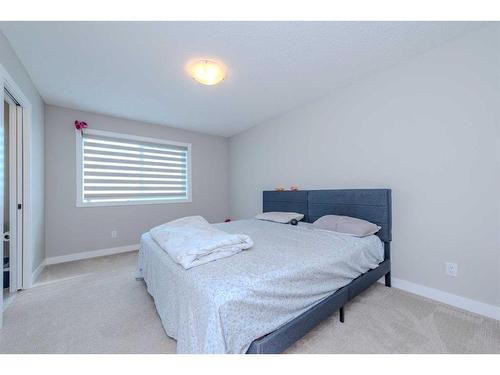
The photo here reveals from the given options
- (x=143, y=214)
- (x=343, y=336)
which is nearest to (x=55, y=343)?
(x=343, y=336)

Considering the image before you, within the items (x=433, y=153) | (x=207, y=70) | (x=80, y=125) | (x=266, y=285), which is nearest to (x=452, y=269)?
(x=433, y=153)

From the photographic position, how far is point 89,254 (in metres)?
3.32

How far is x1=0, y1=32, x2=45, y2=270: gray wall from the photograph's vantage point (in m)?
2.03

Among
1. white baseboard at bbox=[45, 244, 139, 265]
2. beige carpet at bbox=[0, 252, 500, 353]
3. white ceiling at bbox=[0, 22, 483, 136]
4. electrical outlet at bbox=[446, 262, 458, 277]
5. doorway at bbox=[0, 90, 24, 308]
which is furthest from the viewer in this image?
white baseboard at bbox=[45, 244, 139, 265]

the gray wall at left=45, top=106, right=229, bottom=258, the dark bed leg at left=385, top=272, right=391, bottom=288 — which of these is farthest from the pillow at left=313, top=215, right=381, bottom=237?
the gray wall at left=45, top=106, right=229, bottom=258

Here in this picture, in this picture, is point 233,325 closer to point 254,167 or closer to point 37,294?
point 37,294

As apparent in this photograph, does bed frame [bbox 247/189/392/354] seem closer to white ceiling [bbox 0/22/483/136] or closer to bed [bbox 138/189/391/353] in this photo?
bed [bbox 138/189/391/353]

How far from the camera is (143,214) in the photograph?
382 cm

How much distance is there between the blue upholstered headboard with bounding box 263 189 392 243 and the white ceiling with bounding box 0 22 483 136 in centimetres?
134

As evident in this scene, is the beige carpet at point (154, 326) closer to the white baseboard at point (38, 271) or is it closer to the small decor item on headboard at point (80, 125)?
the white baseboard at point (38, 271)

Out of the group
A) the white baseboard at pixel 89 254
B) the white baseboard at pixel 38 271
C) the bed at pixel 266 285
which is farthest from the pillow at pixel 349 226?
the white baseboard at pixel 38 271

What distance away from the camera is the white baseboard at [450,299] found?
1.67 metres

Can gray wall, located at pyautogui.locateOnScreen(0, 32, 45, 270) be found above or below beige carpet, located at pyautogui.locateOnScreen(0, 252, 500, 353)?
→ above

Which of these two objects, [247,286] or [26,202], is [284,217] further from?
[26,202]
